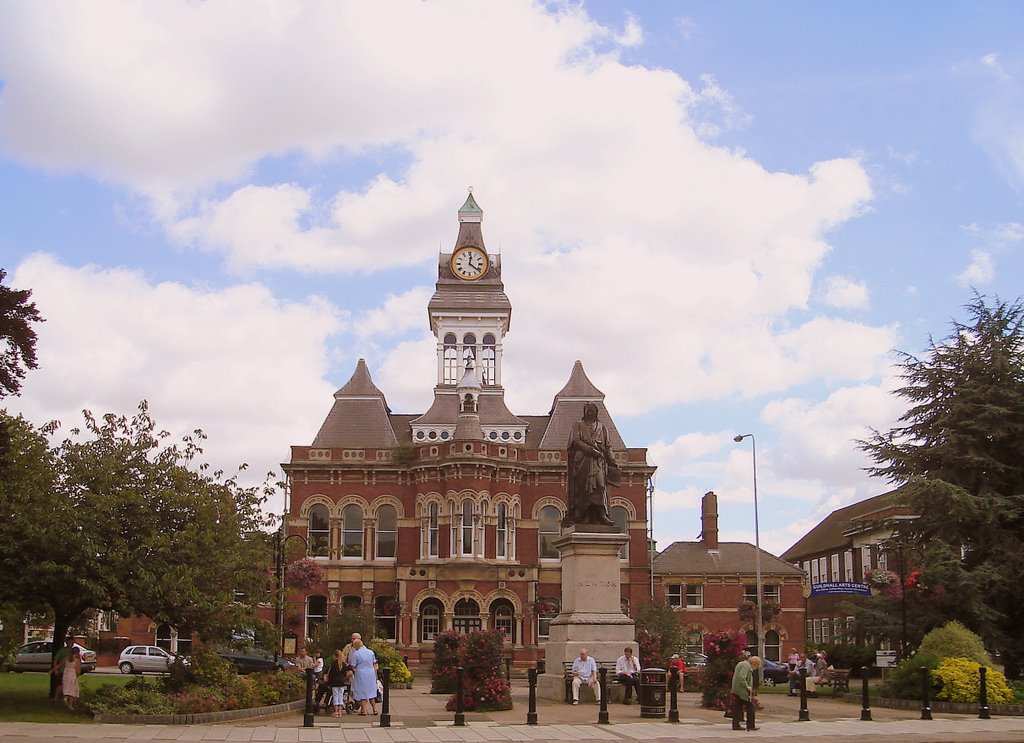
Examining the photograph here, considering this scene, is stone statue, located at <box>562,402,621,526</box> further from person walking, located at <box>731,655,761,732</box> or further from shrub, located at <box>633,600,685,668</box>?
shrub, located at <box>633,600,685,668</box>

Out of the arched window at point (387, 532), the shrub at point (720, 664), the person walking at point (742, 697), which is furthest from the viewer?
the arched window at point (387, 532)

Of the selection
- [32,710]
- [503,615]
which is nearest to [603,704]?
[32,710]

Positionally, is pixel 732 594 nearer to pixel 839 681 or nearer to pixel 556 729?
pixel 839 681

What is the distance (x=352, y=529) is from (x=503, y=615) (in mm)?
9048

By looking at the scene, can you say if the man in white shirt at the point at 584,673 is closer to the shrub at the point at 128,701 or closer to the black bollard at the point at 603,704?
the black bollard at the point at 603,704

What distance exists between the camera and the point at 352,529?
59062 millimetres

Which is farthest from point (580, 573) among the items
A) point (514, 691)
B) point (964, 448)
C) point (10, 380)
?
point (964, 448)

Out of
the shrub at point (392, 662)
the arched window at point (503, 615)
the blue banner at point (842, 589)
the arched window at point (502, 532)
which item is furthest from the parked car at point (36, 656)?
the blue banner at point (842, 589)

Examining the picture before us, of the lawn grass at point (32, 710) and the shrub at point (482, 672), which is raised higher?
the shrub at point (482, 672)

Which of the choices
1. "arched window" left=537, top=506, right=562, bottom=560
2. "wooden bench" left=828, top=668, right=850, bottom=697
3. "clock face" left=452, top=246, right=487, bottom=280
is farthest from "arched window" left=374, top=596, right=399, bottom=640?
"wooden bench" left=828, top=668, right=850, bottom=697

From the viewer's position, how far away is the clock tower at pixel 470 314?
67875 millimetres

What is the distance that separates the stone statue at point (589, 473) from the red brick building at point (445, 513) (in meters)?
30.0

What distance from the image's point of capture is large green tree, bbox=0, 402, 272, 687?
2309 centimetres

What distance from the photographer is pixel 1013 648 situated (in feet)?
107
